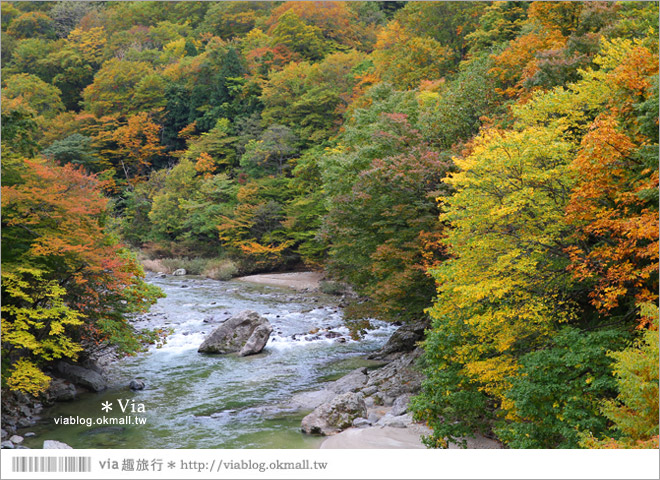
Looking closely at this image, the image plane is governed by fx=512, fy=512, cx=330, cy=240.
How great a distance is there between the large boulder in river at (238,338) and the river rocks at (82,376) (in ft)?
12.2

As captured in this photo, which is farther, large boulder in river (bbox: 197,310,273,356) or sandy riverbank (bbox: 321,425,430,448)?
large boulder in river (bbox: 197,310,273,356)

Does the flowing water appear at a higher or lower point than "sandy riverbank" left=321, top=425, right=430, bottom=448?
lower

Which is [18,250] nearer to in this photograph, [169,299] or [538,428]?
[538,428]

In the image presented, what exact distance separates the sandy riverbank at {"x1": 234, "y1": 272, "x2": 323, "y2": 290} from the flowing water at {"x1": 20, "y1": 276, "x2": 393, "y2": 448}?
5.40 metres

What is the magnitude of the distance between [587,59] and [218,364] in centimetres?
1219

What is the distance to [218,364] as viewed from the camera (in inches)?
573

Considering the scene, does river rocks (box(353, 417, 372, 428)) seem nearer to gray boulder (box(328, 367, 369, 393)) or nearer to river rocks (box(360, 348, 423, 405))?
river rocks (box(360, 348, 423, 405))

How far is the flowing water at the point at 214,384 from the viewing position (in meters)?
9.62

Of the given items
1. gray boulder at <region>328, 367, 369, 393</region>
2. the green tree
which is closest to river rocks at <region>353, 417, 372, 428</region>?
gray boulder at <region>328, 367, 369, 393</region>

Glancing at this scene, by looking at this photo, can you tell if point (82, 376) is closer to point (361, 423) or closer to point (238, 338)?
point (238, 338)

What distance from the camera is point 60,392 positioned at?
11578 mm

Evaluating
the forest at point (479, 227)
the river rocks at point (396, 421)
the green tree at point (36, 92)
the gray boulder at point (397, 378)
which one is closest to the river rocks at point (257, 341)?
the forest at point (479, 227)

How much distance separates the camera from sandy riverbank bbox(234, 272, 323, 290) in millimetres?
27945

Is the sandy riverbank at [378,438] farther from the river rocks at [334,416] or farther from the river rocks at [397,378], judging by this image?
the river rocks at [397,378]
